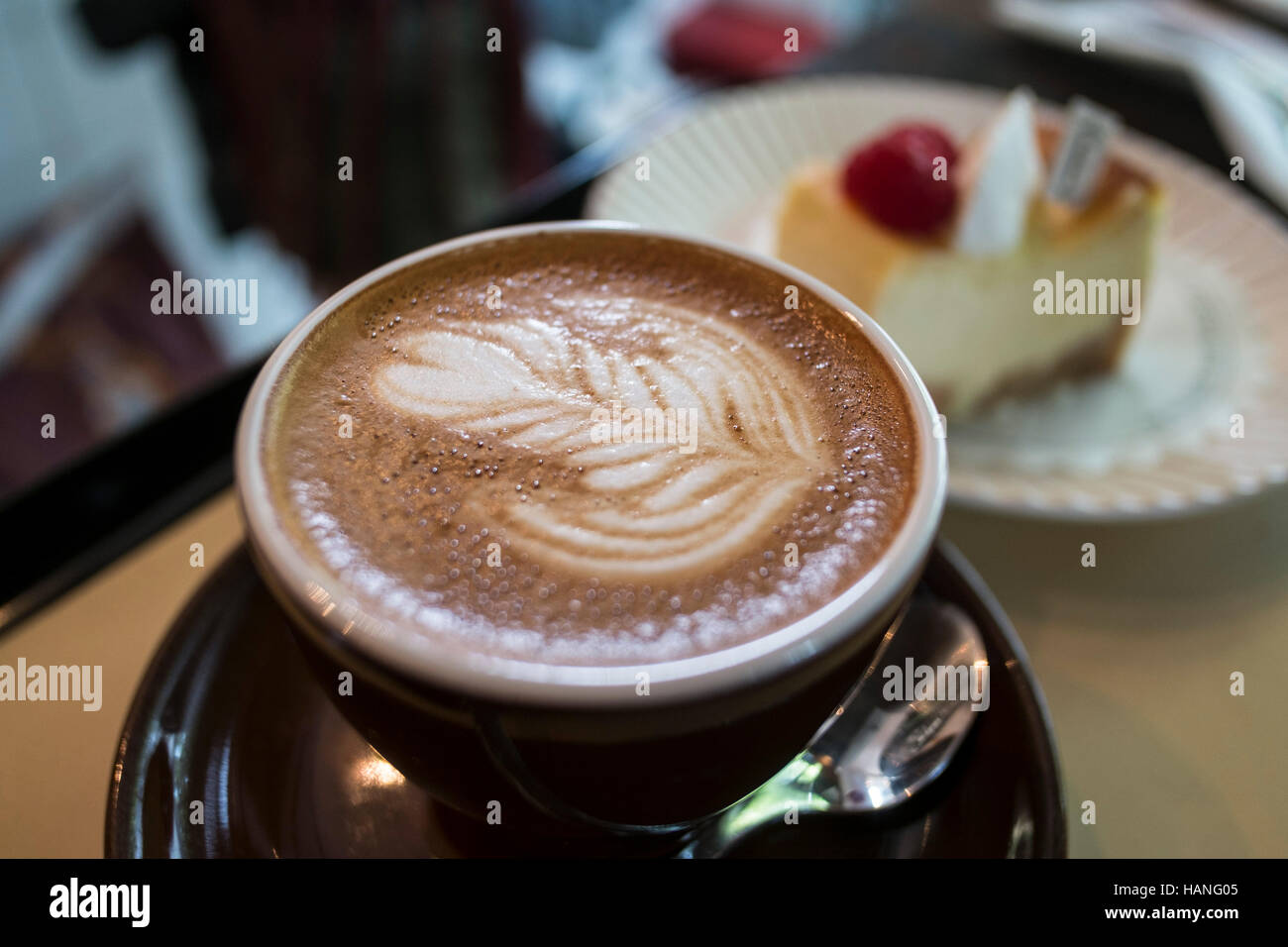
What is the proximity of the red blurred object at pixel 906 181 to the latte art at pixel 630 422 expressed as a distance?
1.87 ft

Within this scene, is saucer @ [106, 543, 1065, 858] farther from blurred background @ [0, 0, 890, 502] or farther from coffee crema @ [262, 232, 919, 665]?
blurred background @ [0, 0, 890, 502]

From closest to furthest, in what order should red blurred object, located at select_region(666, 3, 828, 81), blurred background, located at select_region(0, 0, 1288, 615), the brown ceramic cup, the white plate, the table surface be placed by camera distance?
the brown ceramic cup, the table surface, the white plate, blurred background, located at select_region(0, 0, 1288, 615), red blurred object, located at select_region(666, 3, 828, 81)

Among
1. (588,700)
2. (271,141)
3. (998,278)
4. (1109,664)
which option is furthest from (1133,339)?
(271,141)

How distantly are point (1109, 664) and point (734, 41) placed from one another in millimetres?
2283

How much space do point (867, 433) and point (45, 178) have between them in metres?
2.38

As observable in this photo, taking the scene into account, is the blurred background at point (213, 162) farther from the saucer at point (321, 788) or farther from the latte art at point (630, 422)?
the saucer at point (321, 788)

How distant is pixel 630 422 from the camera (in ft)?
1.91

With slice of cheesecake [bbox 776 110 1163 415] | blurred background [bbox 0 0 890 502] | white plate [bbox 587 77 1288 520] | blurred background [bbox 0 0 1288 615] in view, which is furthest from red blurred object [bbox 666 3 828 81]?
slice of cheesecake [bbox 776 110 1163 415]

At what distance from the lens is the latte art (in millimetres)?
524

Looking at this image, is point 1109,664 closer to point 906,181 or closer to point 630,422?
point 630,422

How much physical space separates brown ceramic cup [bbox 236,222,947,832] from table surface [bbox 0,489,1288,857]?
304 millimetres

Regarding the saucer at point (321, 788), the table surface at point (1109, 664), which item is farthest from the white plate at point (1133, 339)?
the saucer at point (321, 788)

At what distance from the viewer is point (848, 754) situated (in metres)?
0.65

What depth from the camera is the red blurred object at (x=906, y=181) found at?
1.11 m
